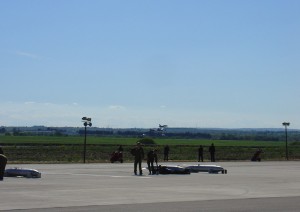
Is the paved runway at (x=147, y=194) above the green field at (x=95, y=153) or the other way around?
the other way around

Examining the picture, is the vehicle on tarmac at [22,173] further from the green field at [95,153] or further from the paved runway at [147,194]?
the green field at [95,153]

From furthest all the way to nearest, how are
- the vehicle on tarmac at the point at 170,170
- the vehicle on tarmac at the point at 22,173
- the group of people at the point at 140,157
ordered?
the vehicle on tarmac at the point at 170,170, the group of people at the point at 140,157, the vehicle on tarmac at the point at 22,173

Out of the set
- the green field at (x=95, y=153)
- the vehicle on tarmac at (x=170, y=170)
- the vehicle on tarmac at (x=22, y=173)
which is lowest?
the vehicle on tarmac at (x=22, y=173)

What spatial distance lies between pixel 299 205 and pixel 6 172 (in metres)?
14.9

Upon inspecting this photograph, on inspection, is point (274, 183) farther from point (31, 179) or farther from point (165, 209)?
point (165, 209)

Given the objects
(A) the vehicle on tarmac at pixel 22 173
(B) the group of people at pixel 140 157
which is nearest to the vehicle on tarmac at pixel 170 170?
(B) the group of people at pixel 140 157

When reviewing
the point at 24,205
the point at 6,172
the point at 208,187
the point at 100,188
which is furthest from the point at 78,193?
the point at 6,172

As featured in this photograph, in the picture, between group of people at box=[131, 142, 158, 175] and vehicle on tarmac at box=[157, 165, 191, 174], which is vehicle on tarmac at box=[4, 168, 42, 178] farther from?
vehicle on tarmac at box=[157, 165, 191, 174]

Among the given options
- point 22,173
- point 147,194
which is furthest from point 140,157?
point 147,194

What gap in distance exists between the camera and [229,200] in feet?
67.1

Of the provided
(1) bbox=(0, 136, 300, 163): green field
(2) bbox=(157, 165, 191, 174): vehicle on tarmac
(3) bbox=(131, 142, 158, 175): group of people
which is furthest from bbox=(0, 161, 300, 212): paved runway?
(1) bbox=(0, 136, 300, 163): green field

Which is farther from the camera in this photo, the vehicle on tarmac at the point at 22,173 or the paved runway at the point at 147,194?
the vehicle on tarmac at the point at 22,173

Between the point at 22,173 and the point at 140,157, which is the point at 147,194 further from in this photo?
the point at 140,157

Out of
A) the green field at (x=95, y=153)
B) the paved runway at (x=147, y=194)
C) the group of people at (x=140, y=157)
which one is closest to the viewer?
the paved runway at (x=147, y=194)
